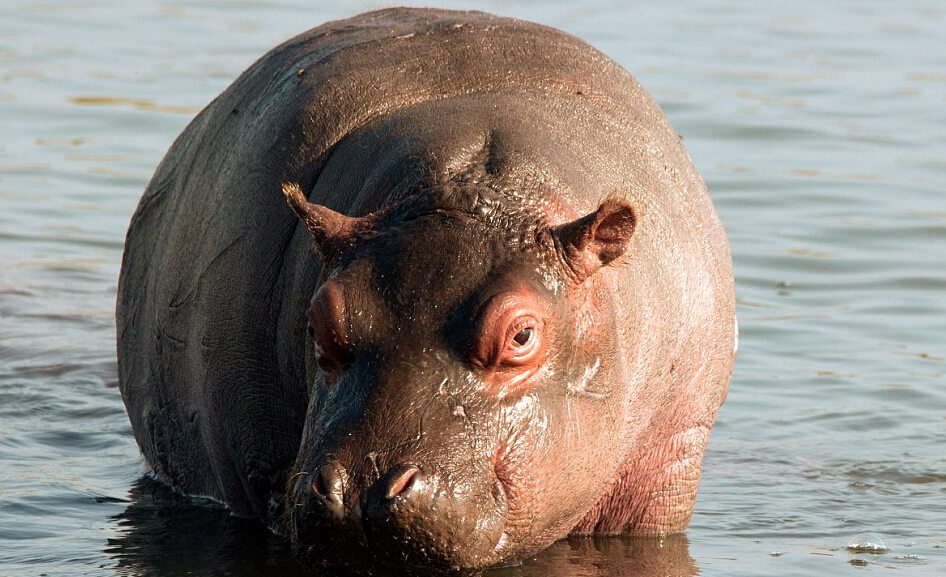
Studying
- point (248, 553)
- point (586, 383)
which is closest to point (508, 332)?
point (586, 383)

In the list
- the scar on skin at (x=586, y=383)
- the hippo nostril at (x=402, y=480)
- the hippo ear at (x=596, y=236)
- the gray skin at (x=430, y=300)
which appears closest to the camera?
the hippo nostril at (x=402, y=480)

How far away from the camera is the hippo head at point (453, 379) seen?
5.78m

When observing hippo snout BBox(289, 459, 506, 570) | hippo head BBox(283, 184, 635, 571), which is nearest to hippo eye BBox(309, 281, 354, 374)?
hippo head BBox(283, 184, 635, 571)

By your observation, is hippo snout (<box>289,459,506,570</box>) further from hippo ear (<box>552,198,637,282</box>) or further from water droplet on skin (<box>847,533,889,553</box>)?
water droplet on skin (<box>847,533,889,553</box>)

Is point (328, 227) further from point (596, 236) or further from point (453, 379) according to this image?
point (596, 236)

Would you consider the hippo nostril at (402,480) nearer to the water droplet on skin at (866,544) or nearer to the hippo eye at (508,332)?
the hippo eye at (508,332)

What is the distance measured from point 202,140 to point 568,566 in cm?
288

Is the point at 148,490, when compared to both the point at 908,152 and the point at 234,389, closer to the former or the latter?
the point at 234,389

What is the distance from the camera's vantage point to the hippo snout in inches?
225

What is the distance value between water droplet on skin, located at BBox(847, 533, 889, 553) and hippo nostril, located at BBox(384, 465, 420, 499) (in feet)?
9.87

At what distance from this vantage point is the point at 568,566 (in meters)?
7.52

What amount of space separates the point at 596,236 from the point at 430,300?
72 cm

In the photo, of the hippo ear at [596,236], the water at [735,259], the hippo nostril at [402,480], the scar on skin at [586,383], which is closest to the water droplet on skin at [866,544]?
the water at [735,259]

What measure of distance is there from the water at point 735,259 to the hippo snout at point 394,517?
5.45ft
